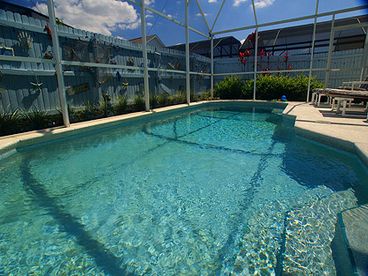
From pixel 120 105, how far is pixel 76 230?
5513 millimetres

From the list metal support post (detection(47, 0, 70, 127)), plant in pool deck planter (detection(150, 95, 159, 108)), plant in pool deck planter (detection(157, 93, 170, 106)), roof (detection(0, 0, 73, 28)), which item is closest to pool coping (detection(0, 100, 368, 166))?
metal support post (detection(47, 0, 70, 127))

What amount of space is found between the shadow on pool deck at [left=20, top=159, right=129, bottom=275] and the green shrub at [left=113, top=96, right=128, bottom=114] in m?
4.33

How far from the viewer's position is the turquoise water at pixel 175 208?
1.42m

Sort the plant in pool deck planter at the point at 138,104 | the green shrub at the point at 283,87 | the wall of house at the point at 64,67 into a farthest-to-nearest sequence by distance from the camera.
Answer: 1. the green shrub at the point at 283,87
2. the plant in pool deck planter at the point at 138,104
3. the wall of house at the point at 64,67

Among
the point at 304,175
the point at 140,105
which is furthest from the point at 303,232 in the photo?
the point at 140,105

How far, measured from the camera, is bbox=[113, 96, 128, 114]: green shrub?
6750mm

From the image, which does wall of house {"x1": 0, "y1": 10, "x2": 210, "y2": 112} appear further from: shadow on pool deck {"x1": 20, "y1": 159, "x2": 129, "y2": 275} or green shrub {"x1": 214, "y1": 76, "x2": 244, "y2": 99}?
green shrub {"x1": 214, "y1": 76, "x2": 244, "y2": 99}

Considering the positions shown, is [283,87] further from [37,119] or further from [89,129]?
[37,119]

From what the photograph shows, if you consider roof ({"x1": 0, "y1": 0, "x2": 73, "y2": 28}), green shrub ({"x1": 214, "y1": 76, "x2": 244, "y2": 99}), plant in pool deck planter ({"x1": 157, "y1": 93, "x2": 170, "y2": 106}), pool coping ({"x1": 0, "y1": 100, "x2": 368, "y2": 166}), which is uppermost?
roof ({"x1": 0, "y1": 0, "x2": 73, "y2": 28})

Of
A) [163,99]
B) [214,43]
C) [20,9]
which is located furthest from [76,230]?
[214,43]

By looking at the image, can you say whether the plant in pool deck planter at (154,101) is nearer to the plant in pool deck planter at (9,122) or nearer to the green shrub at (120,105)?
the green shrub at (120,105)

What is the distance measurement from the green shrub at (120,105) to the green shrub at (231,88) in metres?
6.55

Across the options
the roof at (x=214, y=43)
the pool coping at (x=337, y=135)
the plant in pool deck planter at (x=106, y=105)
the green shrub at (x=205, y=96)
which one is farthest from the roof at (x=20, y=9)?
the roof at (x=214, y=43)

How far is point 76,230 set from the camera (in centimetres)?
174
